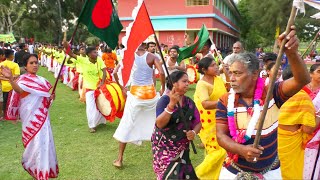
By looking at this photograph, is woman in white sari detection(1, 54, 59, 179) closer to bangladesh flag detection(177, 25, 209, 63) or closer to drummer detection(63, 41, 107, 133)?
bangladesh flag detection(177, 25, 209, 63)

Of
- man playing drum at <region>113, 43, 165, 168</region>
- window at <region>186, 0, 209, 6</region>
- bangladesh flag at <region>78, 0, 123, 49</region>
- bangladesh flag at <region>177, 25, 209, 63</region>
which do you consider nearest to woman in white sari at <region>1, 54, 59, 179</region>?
bangladesh flag at <region>78, 0, 123, 49</region>

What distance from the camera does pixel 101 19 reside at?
405 centimetres

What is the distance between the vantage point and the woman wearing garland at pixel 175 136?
333cm

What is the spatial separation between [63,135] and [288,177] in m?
4.85

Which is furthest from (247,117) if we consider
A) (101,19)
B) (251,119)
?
(101,19)

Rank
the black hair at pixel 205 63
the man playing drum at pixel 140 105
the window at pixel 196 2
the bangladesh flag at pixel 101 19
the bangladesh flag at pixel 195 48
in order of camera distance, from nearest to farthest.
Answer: the bangladesh flag at pixel 101 19 < the black hair at pixel 205 63 < the man playing drum at pixel 140 105 < the bangladesh flag at pixel 195 48 < the window at pixel 196 2

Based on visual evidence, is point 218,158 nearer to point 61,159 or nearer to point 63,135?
point 61,159

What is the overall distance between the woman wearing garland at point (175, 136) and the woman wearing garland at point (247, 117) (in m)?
0.75

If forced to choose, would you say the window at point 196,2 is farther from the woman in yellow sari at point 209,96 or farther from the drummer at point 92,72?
the woman in yellow sari at point 209,96

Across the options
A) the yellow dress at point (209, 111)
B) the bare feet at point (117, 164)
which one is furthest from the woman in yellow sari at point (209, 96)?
the bare feet at point (117, 164)

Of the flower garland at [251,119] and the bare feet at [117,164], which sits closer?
the flower garland at [251,119]

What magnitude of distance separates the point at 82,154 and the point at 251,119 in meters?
4.02

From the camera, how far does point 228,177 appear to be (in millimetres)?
2641

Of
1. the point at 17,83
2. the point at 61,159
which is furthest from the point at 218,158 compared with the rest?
the point at 61,159
